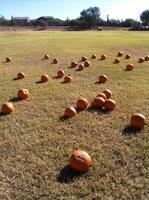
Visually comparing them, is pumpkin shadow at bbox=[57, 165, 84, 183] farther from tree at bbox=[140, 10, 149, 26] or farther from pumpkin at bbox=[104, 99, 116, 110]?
tree at bbox=[140, 10, 149, 26]

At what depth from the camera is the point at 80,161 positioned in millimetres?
6191

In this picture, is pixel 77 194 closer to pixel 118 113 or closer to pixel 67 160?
pixel 67 160

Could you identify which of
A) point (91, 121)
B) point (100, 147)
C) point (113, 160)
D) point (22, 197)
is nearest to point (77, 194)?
point (22, 197)

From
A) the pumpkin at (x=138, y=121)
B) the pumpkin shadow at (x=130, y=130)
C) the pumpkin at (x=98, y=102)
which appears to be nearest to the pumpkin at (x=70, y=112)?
the pumpkin at (x=98, y=102)

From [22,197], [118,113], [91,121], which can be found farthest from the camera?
[118,113]

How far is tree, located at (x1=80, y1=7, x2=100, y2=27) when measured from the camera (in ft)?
356

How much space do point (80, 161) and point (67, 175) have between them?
33cm

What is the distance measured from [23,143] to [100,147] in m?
1.61

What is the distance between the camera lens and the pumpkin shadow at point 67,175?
19.5 feet

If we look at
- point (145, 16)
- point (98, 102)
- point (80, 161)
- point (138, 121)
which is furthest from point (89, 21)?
point (80, 161)

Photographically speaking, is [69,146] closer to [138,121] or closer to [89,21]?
[138,121]

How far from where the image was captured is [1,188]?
5781 mm

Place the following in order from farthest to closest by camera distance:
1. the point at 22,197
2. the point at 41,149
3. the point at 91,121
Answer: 1. the point at 91,121
2. the point at 41,149
3. the point at 22,197

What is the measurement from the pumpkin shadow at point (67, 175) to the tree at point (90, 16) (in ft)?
324
